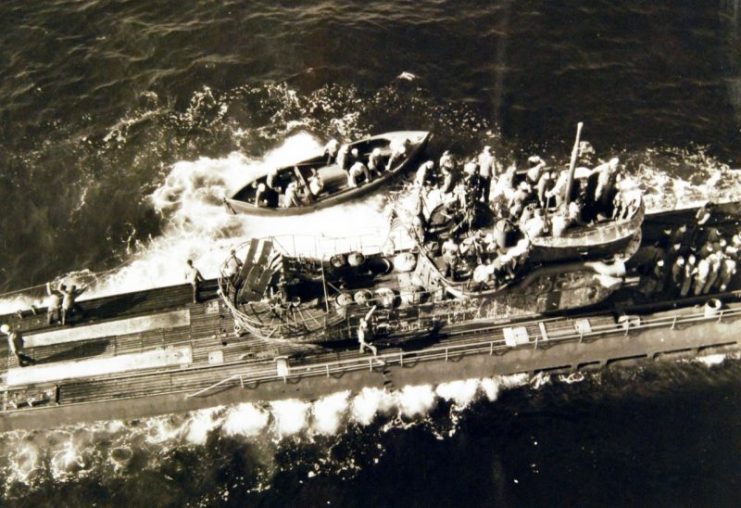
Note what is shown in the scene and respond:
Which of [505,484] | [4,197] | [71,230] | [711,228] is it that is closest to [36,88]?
[4,197]

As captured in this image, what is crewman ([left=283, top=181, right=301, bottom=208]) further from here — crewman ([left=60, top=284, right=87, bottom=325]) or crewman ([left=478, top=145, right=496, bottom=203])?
crewman ([left=60, top=284, right=87, bottom=325])

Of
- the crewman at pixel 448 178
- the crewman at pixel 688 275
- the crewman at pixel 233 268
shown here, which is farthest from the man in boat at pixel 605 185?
the crewman at pixel 233 268

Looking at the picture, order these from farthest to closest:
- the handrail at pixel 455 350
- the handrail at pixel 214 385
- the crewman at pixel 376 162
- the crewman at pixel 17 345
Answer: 1. the crewman at pixel 376 162
2. the handrail at pixel 455 350
3. the crewman at pixel 17 345
4. the handrail at pixel 214 385

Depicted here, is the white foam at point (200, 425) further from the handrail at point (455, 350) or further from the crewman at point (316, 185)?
the crewman at point (316, 185)

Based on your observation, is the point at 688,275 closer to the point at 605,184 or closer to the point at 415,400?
the point at 605,184

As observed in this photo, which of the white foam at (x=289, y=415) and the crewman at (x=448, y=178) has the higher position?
the crewman at (x=448, y=178)

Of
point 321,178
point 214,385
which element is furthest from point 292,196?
point 214,385

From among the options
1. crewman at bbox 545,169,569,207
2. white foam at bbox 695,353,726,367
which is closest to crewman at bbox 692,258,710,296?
white foam at bbox 695,353,726,367
